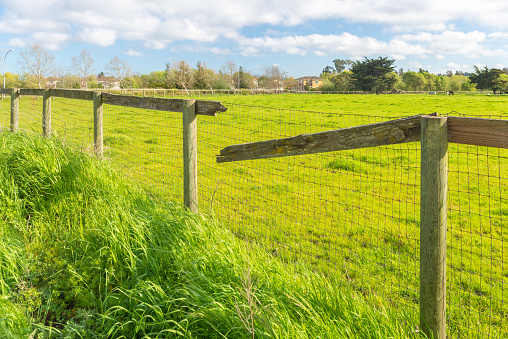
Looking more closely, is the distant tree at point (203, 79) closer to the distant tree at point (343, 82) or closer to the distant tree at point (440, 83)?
the distant tree at point (343, 82)

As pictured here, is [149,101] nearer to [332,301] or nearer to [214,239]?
[214,239]

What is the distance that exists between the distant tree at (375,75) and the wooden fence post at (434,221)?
339 ft

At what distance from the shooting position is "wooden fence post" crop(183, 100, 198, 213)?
500 centimetres

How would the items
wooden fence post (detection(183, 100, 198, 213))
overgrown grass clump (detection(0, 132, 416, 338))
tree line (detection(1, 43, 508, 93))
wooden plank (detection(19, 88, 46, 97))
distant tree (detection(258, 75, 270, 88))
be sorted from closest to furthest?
overgrown grass clump (detection(0, 132, 416, 338)) → wooden fence post (detection(183, 100, 198, 213)) → wooden plank (detection(19, 88, 46, 97)) → tree line (detection(1, 43, 508, 93)) → distant tree (detection(258, 75, 270, 88))

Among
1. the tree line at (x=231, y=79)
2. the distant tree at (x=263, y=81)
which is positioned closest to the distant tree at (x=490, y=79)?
the tree line at (x=231, y=79)

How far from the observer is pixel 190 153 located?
5035mm

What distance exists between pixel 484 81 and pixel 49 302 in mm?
115266


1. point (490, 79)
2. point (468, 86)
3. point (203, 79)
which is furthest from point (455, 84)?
point (203, 79)

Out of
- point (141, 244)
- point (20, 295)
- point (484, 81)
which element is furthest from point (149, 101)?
point (484, 81)

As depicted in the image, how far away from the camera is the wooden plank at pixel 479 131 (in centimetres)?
258

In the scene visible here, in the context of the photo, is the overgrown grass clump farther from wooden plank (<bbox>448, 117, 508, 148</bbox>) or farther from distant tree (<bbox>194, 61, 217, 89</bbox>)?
distant tree (<bbox>194, 61, 217, 89</bbox>)

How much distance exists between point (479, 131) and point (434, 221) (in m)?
0.71

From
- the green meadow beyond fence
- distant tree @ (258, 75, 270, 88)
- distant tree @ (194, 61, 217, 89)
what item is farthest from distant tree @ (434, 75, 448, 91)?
the green meadow beyond fence

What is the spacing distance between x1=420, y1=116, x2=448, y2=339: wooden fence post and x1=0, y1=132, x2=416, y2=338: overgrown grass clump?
7.8 inches
